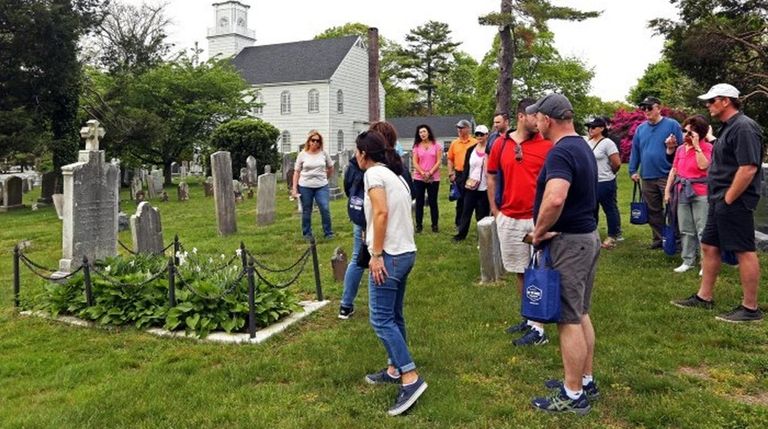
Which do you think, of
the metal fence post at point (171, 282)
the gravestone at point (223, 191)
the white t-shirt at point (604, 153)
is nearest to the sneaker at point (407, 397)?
the metal fence post at point (171, 282)

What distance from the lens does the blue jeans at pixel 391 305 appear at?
12.0 ft

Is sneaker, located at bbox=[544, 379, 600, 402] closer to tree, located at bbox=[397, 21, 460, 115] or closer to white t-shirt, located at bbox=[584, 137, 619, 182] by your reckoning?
white t-shirt, located at bbox=[584, 137, 619, 182]

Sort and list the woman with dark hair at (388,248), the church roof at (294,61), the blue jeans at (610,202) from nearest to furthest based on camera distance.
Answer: the woman with dark hair at (388,248) → the blue jeans at (610,202) → the church roof at (294,61)

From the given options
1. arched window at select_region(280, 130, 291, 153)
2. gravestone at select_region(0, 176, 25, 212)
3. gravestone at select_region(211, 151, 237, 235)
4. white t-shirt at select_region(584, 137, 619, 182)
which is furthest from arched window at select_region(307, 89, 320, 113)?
white t-shirt at select_region(584, 137, 619, 182)

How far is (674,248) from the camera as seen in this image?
7.22m

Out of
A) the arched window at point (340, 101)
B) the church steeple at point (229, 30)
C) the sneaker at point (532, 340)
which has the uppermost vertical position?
the church steeple at point (229, 30)

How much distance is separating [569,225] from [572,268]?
0.25m

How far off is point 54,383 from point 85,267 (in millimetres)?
1691

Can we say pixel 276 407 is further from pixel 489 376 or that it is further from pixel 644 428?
pixel 644 428

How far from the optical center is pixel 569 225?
3.45 metres

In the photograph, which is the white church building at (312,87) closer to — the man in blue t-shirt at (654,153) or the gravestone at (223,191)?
the gravestone at (223,191)

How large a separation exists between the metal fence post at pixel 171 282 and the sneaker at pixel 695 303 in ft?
15.1

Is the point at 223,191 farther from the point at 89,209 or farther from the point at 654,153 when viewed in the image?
the point at 654,153

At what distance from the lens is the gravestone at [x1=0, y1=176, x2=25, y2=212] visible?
59.1ft
